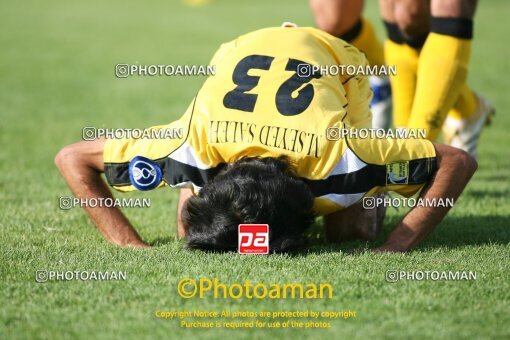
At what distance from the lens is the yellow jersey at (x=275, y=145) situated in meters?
3.29

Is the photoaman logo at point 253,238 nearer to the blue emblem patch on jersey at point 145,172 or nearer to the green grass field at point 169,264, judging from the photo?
the green grass field at point 169,264

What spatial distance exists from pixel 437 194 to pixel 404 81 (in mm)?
1741

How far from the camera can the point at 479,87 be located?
9.76 meters

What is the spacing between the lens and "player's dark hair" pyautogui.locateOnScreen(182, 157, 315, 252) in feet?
10.1

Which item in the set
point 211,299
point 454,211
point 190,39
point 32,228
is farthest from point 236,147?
point 190,39

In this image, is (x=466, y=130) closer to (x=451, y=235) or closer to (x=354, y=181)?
(x=451, y=235)

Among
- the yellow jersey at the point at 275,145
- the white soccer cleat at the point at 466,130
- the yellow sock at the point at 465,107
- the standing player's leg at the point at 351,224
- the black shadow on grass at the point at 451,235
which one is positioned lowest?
the black shadow on grass at the point at 451,235

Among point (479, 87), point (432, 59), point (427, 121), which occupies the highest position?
point (432, 59)

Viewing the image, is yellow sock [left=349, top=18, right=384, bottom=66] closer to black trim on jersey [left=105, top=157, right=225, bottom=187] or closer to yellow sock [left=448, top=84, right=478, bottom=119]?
yellow sock [left=448, top=84, right=478, bottom=119]

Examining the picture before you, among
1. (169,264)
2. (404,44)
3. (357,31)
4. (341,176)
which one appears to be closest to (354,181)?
(341,176)

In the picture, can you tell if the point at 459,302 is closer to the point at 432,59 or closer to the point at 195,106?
the point at 195,106

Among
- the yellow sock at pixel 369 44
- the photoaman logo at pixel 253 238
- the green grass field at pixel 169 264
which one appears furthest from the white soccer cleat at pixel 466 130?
the photoaman logo at pixel 253 238

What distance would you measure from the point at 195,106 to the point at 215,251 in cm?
63

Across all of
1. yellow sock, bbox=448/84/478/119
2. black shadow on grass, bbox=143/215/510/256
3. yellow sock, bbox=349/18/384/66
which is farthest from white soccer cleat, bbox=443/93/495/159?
black shadow on grass, bbox=143/215/510/256
